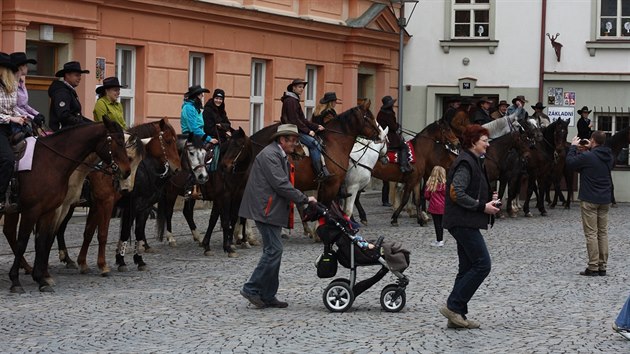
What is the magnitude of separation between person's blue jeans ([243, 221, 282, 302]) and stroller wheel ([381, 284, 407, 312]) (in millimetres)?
1112

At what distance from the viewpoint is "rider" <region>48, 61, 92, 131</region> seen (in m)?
15.8

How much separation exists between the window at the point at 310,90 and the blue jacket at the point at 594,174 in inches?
612

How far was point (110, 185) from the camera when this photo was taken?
15.9 meters

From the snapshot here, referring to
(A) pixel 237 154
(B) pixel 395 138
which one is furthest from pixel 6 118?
(B) pixel 395 138

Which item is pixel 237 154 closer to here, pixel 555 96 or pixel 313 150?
pixel 313 150

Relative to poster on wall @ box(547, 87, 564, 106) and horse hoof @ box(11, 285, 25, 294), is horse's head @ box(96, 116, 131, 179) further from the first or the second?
poster on wall @ box(547, 87, 564, 106)

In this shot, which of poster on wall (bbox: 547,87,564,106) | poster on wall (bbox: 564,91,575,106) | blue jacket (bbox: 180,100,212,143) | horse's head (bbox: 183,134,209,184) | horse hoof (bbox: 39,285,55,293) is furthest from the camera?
poster on wall (bbox: 547,87,564,106)

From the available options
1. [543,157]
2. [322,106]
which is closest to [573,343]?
[322,106]

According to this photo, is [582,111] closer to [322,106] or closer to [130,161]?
[322,106]

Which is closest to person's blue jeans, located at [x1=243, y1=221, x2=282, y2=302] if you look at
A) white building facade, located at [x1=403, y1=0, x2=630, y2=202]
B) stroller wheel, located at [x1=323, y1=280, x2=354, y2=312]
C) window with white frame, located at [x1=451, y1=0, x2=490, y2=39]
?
stroller wheel, located at [x1=323, y1=280, x2=354, y2=312]

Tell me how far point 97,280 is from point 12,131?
2126 millimetres

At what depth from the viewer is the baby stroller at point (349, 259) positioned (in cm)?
1288

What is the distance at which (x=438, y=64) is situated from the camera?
36844mm

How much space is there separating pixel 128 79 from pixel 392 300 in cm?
1342
